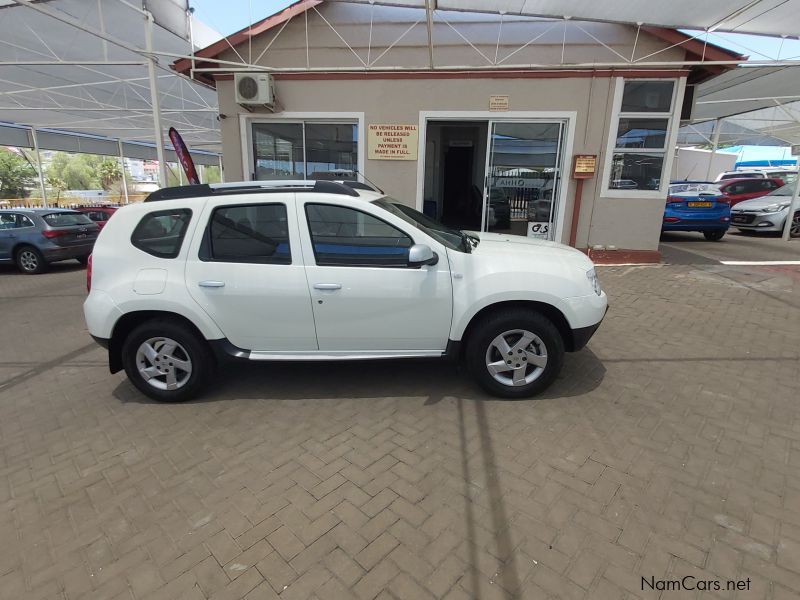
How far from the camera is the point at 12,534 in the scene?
2.32 meters

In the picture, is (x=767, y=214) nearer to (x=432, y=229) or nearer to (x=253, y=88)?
(x=432, y=229)

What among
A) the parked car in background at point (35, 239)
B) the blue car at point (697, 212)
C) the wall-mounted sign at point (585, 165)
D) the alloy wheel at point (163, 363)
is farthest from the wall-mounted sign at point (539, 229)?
the parked car in background at point (35, 239)

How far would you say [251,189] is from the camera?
3.52 m

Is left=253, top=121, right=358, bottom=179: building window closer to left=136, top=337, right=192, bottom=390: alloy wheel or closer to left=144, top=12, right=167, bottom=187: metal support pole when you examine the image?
left=144, top=12, right=167, bottom=187: metal support pole

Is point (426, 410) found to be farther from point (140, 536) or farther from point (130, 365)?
point (130, 365)

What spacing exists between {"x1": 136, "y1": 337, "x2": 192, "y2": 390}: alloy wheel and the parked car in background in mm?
8359

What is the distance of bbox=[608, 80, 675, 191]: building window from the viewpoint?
8.09m

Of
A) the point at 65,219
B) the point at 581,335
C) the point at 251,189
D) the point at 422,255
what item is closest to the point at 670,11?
the point at 581,335

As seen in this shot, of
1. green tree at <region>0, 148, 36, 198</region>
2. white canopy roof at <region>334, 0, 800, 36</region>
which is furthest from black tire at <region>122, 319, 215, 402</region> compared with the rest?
green tree at <region>0, 148, 36, 198</region>

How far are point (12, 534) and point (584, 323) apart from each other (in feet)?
12.7

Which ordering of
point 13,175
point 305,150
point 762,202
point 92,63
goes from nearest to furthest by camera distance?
1. point 92,63
2. point 305,150
3. point 762,202
4. point 13,175

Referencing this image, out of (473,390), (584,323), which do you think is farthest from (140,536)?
(584,323)

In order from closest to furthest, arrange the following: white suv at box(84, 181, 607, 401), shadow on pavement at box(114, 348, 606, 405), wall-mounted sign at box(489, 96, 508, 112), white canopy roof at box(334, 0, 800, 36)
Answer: white suv at box(84, 181, 607, 401) → shadow on pavement at box(114, 348, 606, 405) → white canopy roof at box(334, 0, 800, 36) → wall-mounted sign at box(489, 96, 508, 112)

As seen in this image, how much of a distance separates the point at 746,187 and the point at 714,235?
252 inches
